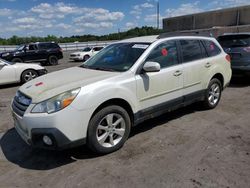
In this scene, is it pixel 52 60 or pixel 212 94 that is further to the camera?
pixel 52 60

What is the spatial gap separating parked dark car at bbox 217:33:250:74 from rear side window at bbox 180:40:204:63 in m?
3.37

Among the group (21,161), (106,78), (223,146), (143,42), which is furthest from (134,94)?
(21,161)

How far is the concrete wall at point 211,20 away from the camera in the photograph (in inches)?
1239

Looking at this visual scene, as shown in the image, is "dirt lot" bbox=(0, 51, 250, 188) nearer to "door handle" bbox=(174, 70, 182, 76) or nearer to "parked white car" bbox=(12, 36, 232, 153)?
"parked white car" bbox=(12, 36, 232, 153)

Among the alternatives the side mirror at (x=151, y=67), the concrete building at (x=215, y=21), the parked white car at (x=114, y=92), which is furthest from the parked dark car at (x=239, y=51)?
the concrete building at (x=215, y=21)

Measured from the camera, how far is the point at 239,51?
8109 mm

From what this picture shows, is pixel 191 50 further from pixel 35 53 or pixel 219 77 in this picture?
pixel 35 53

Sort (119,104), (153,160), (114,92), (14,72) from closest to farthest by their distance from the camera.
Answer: (153,160)
(114,92)
(119,104)
(14,72)

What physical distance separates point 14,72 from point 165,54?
7.05 meters

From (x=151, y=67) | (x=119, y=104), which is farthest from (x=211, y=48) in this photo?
(x=119, y=104)

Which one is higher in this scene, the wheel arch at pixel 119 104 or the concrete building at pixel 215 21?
the concrete building at pixel 215 21

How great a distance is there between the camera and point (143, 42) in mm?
4578

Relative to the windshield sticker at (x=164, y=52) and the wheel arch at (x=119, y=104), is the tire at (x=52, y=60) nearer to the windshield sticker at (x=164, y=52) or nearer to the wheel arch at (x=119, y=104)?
the windshield sticker at (x=164, y=52)

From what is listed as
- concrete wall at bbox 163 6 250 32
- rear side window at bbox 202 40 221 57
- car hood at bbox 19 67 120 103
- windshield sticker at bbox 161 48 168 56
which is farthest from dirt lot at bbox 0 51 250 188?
concrete wall at bbox 163 6 250 32
